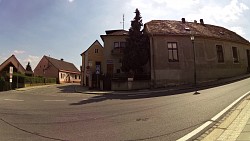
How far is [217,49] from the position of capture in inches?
1302

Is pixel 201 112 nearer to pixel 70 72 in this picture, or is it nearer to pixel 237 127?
pixel 237 127

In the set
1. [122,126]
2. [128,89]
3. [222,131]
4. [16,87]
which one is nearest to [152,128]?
[122,126]

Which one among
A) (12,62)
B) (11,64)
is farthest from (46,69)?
(12,62)

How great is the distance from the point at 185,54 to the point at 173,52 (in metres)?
1.51

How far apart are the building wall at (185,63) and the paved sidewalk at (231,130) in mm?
19813

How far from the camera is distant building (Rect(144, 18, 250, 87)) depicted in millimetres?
28406

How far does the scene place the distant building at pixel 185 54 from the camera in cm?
2841

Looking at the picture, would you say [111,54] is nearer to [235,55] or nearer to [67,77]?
[235,55]

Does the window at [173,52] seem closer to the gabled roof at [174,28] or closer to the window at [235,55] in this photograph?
the gabled roof at [174,28]

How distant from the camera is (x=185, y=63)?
29.2m

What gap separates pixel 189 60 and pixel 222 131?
23.7m

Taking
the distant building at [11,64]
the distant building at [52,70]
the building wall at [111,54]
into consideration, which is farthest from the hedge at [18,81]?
the distant building at [52,70]

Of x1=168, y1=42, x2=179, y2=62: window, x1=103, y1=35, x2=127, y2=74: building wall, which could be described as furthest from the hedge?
x1=168, y1=42, x2=179, y2=62: window

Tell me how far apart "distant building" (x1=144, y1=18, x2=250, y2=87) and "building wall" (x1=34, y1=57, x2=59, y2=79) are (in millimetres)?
32827
